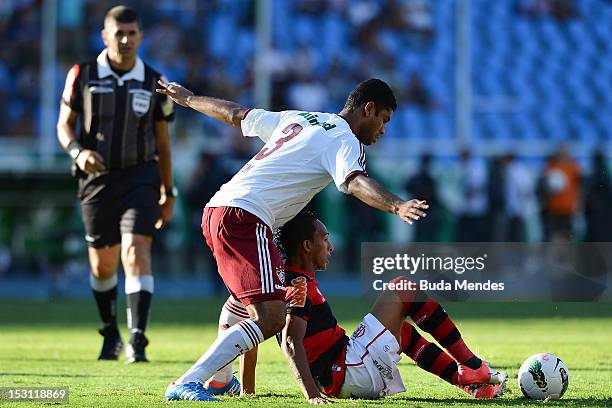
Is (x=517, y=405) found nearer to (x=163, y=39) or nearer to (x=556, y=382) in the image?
(x=556, y=382)

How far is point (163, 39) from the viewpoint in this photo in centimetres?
2312

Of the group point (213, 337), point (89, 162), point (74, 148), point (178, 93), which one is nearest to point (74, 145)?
point (74, 148)

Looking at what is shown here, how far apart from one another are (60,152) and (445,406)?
1574cm

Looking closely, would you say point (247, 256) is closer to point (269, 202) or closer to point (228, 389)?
point (269, 202)

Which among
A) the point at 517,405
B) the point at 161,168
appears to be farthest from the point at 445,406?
the point at 161,168

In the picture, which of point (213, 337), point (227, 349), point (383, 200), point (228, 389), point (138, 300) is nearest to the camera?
point (383, 200)

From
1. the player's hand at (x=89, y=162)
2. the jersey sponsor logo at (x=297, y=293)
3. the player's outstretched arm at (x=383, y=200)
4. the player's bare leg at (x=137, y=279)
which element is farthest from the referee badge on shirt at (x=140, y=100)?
the player's outstretched arm at (x=383, y=200)

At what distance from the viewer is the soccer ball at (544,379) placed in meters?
6.20

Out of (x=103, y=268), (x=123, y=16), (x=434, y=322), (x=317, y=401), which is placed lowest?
(x=317, y=401)

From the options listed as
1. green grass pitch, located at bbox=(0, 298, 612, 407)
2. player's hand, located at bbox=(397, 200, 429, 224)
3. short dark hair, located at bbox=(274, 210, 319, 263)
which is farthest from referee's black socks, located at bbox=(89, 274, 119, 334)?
player's hand, located at bbox=(397, 200, 429, 224)

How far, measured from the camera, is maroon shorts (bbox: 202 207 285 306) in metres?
5.81

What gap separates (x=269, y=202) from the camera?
5.94 meters

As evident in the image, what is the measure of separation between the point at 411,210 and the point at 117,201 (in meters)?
4.25

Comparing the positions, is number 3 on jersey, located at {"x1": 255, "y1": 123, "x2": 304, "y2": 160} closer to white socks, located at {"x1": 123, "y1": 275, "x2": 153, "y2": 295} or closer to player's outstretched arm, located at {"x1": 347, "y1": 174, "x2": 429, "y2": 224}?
player's outstretched arm, located at {"x1": 347, "y1": 174, "x2": 429, "y2": 224}
